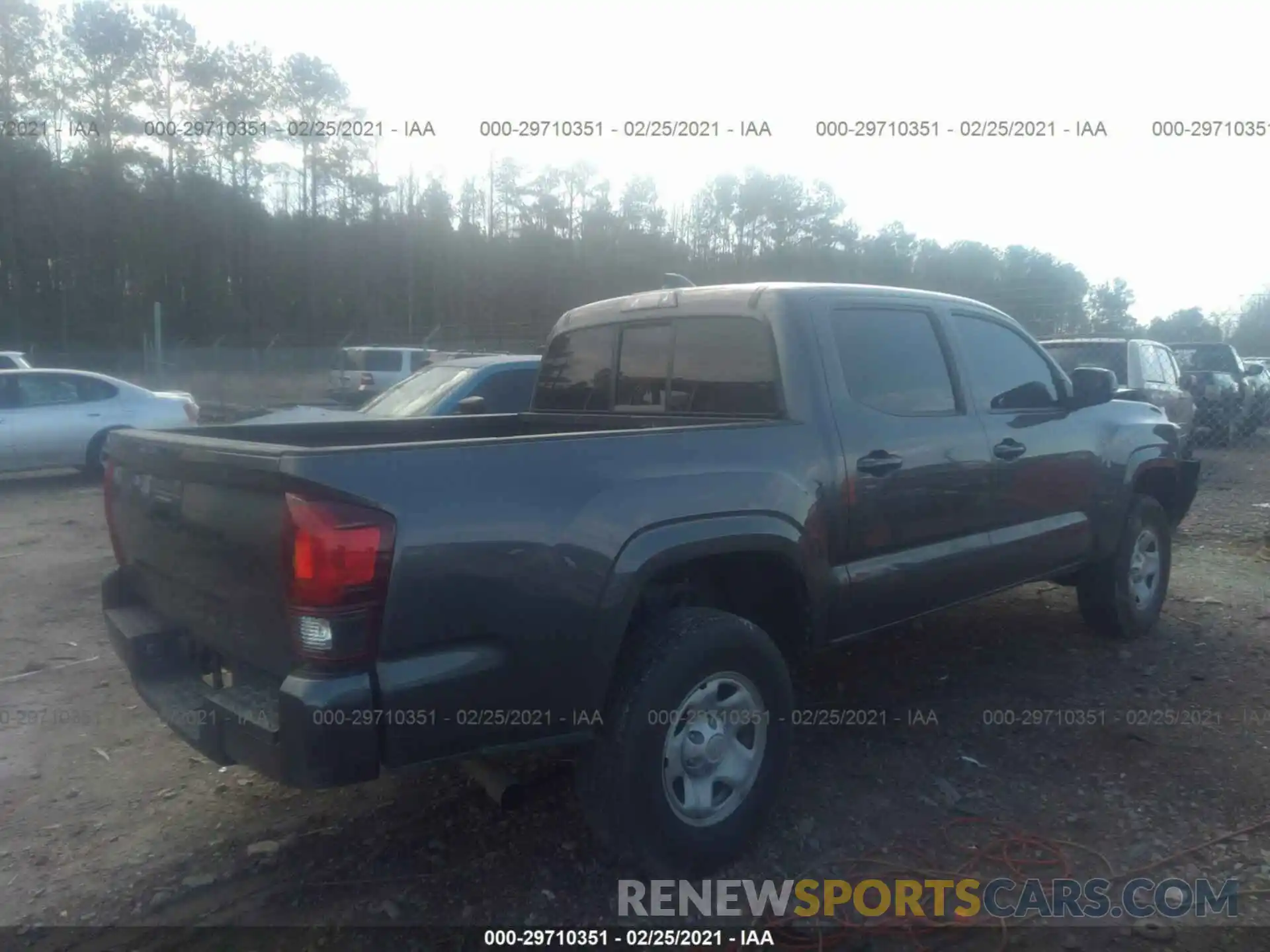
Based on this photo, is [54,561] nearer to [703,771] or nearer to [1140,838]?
[703,771]

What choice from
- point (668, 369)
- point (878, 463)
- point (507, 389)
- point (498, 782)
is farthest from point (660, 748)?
point (507, 389)

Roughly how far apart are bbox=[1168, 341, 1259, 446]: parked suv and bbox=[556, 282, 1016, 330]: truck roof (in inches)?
489

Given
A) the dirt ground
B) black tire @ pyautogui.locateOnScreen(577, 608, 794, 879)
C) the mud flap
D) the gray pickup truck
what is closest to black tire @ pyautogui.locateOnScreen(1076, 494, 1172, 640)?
the dirt ground

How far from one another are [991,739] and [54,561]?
7044mm

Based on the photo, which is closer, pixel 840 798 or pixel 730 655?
pixel 730 655

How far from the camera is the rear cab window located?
13.0 ft

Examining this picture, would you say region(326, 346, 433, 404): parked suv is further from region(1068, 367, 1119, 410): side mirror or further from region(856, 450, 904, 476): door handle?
region(856, 450, 904, 476): door handle

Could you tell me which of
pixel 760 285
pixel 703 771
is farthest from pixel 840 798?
pixel 760 285

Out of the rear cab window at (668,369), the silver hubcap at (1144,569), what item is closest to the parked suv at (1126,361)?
the silver hubcap at (1144,569)

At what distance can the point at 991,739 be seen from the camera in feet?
14.4

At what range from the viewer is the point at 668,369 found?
438cm

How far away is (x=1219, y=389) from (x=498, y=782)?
17239 millimetres

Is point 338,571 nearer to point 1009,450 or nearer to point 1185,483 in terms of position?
point 1009,450

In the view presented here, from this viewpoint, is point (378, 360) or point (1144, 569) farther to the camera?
point (378, 360)
